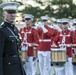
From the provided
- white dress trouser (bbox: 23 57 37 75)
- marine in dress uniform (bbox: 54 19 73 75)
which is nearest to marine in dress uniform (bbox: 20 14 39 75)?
white dress trouser (bbox: 23 57 37 75)

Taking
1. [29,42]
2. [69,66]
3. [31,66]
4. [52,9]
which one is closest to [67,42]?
[69,66]

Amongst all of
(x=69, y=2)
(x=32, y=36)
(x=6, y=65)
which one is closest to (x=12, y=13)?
(x=6, y=65)

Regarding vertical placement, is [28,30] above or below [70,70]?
above

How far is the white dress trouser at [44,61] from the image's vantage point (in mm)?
12717

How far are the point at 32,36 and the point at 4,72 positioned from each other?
6778mm

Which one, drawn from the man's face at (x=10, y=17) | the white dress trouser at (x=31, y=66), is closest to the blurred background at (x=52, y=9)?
the white dress trouser at (x=31, y=66)

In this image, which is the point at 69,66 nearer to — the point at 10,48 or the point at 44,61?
the point at 44,61

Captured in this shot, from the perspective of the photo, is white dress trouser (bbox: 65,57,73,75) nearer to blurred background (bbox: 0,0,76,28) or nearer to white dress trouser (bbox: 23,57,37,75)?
white dress trouser (bbox: 23,57,37,75)

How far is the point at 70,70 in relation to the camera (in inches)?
498

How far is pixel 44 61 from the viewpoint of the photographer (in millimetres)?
12766

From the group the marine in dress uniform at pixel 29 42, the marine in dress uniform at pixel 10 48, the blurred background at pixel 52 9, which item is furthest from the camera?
the blurred background at pixel 52 9

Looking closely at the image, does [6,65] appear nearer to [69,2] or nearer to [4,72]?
[4,72]

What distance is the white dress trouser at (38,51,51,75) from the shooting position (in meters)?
12.7

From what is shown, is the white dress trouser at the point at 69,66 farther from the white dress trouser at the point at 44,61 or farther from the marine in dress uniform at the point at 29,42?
the marine in dress uniform at the point at 29,42
